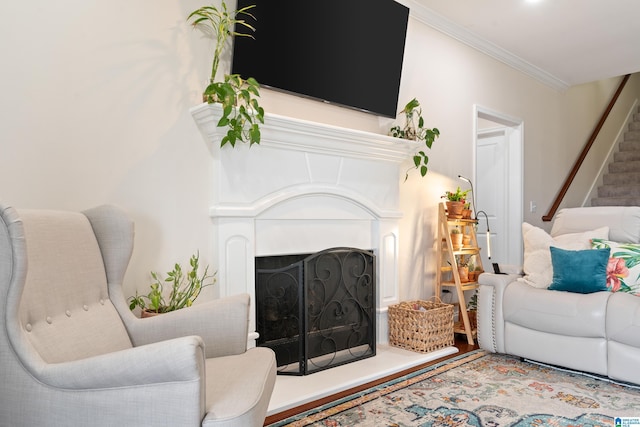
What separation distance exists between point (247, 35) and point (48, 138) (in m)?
1.13

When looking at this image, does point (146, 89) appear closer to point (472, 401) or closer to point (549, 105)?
point (472, 401)

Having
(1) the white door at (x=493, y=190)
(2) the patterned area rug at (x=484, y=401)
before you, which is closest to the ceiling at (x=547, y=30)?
(1) the white door at (x=493, y=190)

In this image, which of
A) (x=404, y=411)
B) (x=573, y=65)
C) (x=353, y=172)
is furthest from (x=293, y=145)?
(x=573, y=65)

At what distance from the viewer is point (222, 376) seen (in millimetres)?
1520

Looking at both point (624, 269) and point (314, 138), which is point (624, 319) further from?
point (314, 138)

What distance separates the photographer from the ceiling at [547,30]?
3.56 metres

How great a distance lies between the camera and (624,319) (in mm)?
2557

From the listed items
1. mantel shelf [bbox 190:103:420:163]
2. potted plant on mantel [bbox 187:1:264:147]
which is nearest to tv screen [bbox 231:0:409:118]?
potted plant on mantel [bbox 187:1:264:147]

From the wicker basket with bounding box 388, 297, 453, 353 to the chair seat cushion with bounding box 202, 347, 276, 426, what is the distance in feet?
5.23

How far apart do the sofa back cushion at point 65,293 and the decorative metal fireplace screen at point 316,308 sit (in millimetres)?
1078

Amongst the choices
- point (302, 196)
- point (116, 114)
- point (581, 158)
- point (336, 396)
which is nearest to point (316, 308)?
point (336, 396)

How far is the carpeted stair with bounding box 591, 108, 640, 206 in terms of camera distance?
605 centimetres

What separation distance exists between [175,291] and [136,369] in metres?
1.08

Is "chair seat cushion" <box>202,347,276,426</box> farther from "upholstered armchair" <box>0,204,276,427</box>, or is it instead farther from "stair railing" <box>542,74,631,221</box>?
"stair railing" <box>542,74,631,221</box>
